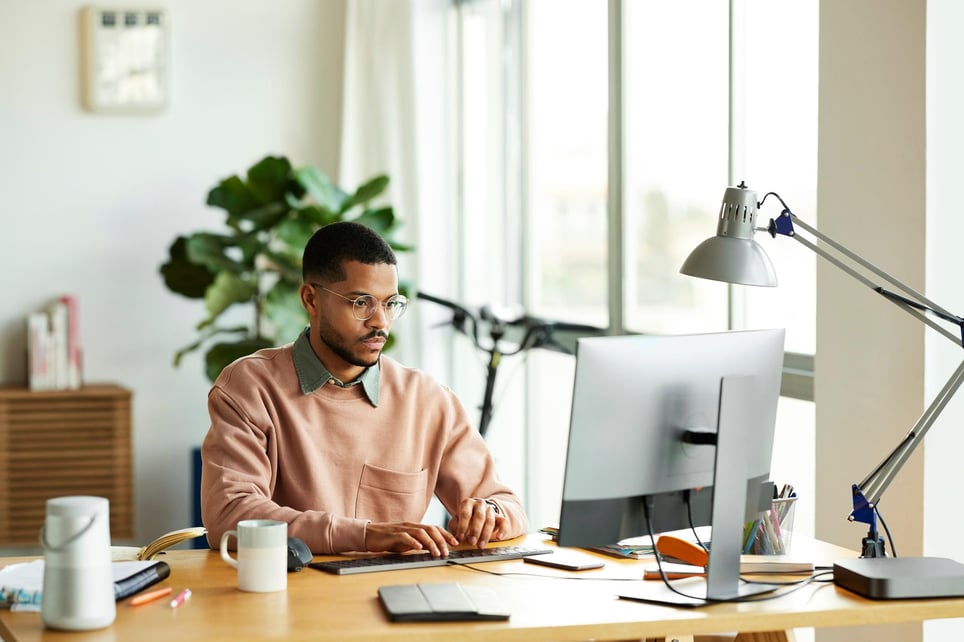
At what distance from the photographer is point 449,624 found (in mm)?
1767

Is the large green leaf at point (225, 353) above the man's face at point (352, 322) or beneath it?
beneath

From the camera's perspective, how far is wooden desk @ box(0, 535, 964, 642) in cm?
171

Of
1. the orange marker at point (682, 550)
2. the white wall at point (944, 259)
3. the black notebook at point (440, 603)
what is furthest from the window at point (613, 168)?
the black notebook at point (440, 603)

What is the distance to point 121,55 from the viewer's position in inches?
208

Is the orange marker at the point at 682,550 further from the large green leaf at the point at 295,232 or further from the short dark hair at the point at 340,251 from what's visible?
the large green leaf at the point at 295,232

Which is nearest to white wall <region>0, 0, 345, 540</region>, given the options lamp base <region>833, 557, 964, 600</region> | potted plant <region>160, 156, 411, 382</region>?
potted plant <region>160, 156, 411, 382</region>

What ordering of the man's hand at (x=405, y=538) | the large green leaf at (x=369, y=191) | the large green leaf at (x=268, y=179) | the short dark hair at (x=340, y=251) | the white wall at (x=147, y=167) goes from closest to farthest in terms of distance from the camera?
the man's hand at (x=405, y=538), the short dark hair at (x=340, y=251), the large green leaf at (x=369, y=191), the large green leaf at (x=268, y=179), the white wall at (x=147, y=167)

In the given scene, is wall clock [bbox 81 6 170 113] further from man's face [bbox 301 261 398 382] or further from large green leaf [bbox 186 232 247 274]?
man's face [bbox 301 261 398 382]

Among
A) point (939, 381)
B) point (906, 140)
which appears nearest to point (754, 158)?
point (906, 140)

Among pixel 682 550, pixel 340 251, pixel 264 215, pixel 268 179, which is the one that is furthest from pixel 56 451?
pixel 682 550

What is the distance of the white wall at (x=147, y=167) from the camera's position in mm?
5203

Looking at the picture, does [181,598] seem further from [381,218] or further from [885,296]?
[381,218]

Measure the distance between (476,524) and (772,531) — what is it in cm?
56

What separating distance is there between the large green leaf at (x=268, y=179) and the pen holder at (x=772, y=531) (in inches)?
117
